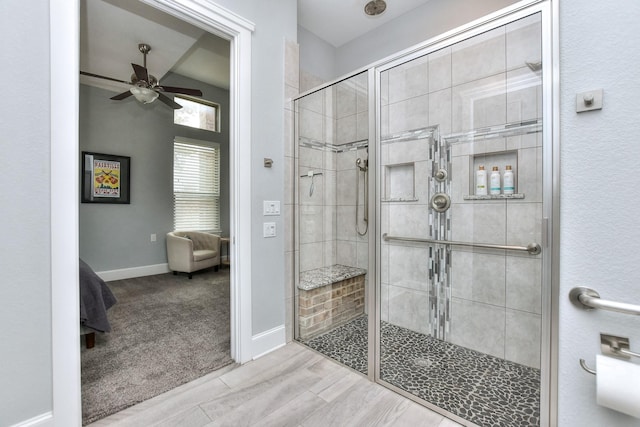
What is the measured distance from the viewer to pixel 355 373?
1.96m

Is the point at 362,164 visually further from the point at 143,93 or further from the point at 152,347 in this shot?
the point at 143,93

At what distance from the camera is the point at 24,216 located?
50.9 inches

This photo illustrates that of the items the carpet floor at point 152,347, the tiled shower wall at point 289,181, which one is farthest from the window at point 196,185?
the tiled shower wall at point 289,181

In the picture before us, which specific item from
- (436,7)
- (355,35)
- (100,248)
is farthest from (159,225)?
(436,7)

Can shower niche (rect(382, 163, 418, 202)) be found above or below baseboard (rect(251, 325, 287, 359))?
above

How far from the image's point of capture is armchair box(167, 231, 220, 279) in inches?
171

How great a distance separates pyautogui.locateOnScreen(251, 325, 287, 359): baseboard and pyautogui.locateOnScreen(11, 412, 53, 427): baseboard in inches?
43.5

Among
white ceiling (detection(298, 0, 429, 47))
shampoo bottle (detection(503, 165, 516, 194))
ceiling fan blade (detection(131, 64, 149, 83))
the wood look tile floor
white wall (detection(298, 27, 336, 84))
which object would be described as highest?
white ceiling (detection(298, 0, 429, 47))

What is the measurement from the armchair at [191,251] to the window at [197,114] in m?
1.98

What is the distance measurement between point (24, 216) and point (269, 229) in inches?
53.2

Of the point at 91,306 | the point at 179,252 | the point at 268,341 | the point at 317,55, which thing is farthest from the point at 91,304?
the point at 317,55

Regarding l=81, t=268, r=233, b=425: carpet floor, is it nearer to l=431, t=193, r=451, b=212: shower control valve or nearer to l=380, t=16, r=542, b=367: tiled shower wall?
l=380, t=16, r=542, b=367: tiled shower wall

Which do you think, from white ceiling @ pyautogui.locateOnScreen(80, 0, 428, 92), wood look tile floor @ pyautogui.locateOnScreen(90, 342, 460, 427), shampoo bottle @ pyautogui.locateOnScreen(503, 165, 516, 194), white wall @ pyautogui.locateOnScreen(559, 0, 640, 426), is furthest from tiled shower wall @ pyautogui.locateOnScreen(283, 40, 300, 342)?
white wall @ pyautogui.locateOnScreen(559, 0, 640, 426)

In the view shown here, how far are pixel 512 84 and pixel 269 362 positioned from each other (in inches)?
96.4
